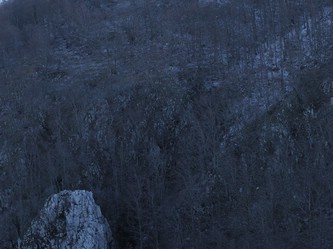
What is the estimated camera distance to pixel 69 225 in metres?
24.9

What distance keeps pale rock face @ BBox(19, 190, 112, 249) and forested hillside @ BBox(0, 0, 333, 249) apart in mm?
2544

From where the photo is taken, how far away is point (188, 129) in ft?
104

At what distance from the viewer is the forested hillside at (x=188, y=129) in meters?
24.7

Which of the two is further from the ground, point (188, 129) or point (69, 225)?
point (188, 129)

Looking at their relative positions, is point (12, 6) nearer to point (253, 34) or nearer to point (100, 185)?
point (253, 34)

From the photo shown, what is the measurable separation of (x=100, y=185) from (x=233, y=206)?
9317 millimetres

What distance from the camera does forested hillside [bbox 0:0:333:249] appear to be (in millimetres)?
24734

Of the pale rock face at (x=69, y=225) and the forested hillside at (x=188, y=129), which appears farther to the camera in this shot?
the forested hillside at (x=188, y=129)

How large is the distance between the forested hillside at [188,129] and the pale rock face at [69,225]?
8.35 ft

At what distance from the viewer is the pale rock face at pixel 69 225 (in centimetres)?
2458

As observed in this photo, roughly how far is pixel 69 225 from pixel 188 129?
36.9 feet

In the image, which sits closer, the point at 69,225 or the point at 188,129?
the point at 69,225

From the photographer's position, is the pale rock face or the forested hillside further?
the forested hillside

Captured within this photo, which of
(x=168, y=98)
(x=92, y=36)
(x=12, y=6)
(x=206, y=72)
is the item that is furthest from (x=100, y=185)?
(x=12, y=6)
